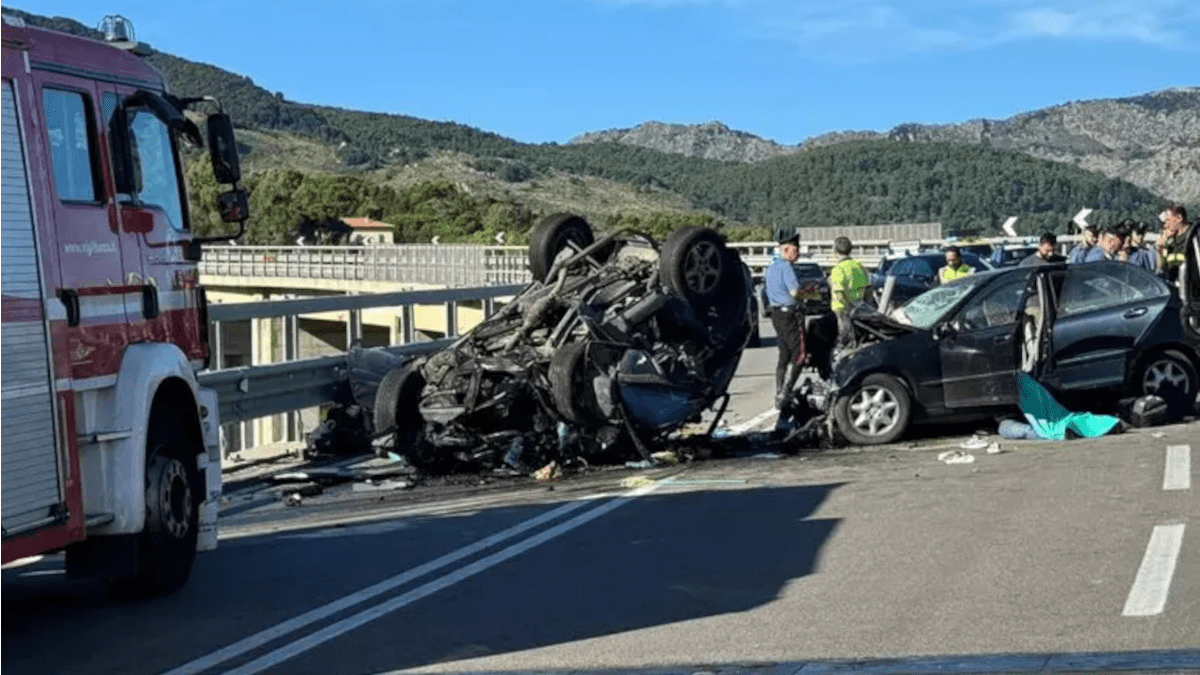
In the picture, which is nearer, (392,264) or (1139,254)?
(1139,254)

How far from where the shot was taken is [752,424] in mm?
17547

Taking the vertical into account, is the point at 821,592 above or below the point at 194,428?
below

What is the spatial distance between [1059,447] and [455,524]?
5.46m

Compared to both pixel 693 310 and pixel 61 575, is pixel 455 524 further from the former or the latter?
pixel 693 310

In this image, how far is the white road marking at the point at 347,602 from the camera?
790 cm

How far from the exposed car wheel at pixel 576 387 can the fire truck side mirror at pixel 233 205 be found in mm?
4560

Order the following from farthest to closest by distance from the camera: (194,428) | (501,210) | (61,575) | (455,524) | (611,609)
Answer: (501,210)
(455,524)
(61,575)
(194,428)
(611,609)

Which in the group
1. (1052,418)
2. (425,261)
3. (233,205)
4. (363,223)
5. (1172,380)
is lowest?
(363,223)

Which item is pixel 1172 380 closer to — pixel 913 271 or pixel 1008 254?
pixel 913 271

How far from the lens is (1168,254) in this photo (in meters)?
17.8

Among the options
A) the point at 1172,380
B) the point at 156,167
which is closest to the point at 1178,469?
the point at 1172,380

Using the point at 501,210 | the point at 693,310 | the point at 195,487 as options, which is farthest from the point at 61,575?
the point at 501,210

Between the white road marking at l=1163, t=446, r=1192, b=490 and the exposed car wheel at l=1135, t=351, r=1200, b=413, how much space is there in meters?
1.77

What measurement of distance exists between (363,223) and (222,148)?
4255 inches
